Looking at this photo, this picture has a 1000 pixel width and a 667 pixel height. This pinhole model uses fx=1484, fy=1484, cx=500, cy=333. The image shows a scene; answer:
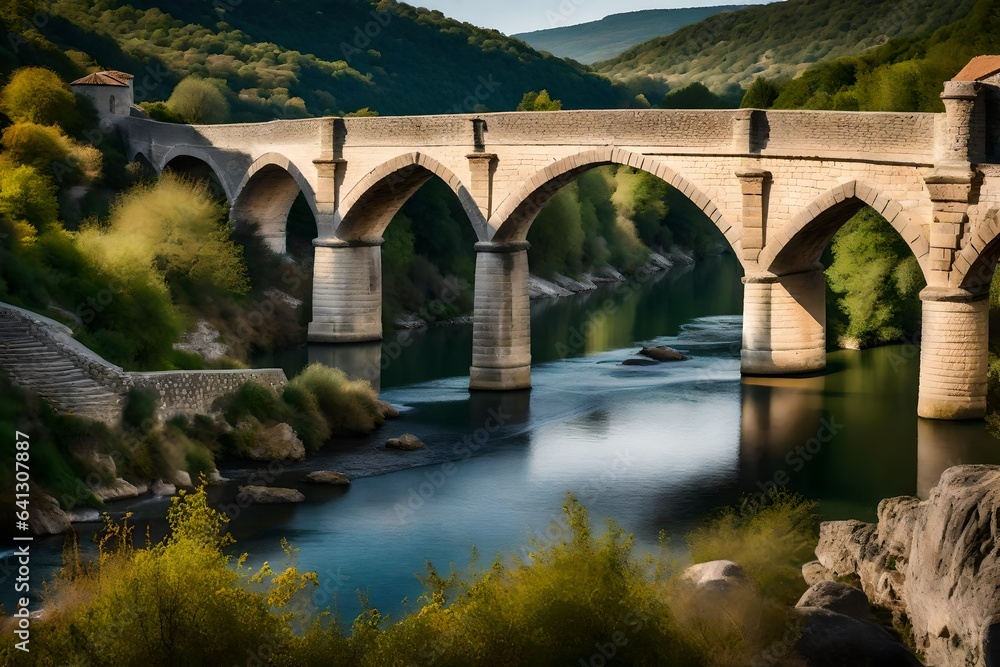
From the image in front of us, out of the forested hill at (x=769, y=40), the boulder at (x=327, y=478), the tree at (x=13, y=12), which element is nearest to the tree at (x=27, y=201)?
the boulder at (x=327, y=478)

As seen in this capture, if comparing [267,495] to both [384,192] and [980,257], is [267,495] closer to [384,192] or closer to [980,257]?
[980,257]

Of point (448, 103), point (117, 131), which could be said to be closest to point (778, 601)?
point (117, 131)

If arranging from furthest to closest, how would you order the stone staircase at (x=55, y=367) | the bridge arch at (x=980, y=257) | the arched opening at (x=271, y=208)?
the arched opening at (x=271, y=208) → the bridge arch at (x=980, y=257) → the stone staircase at (x=55, y=367)

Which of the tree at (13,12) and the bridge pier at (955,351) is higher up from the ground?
the tree at (13,12)

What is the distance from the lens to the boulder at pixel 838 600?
17.4m

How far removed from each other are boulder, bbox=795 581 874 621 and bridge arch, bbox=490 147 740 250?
16858 mm

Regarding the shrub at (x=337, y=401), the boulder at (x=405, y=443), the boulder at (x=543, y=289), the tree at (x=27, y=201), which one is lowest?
the boulder at (x=405, y=443)

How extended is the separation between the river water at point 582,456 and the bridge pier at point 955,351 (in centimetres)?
45

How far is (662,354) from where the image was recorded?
41.9 meters

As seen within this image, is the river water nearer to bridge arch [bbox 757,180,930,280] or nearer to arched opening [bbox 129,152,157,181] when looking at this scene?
bridge arch [bbox 757,180,930,280]

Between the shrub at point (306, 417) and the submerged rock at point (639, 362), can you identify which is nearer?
the shrub at point (306, 417)

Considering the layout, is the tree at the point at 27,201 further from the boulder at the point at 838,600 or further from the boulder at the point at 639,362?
the boulder at the point at 838,600

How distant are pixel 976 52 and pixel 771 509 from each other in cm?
2776

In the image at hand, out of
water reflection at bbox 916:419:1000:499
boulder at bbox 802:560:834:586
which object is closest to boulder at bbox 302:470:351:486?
boulder at bbox 802:560:834:586
